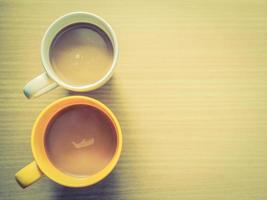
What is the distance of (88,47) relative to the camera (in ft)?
1.66

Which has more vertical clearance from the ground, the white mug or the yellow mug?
the white mug

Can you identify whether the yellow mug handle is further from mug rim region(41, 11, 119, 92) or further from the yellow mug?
mug rim region(41, 11, 119, 92)

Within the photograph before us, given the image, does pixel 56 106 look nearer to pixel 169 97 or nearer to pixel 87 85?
pixel 87 85

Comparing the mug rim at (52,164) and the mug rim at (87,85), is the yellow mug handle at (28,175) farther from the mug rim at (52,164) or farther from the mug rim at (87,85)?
the mug rim at (87,85)

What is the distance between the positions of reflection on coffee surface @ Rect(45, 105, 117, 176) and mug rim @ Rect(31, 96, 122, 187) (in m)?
Result: 0.02

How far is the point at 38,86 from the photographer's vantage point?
1.46ft

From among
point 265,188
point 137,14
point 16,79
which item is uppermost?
point 137,14

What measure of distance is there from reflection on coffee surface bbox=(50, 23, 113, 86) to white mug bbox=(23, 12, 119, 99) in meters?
0.02

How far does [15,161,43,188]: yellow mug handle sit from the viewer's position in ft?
1.40

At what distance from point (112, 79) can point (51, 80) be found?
0.10m

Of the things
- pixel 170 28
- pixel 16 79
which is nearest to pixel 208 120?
pixel 170 28

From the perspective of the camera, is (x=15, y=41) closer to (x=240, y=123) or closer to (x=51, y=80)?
(x=51, y=80)

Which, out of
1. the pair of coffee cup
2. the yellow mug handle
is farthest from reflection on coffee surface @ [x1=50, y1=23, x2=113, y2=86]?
the yellow mug handle

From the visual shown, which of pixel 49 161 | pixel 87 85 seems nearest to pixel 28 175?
pixel 49 161
